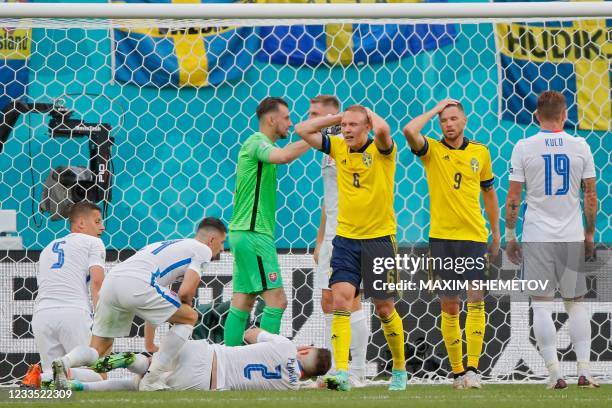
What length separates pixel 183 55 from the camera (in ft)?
29.7

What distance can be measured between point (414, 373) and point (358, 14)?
233 cm

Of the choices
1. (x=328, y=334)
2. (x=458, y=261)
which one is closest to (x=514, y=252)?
(x=458, y=261)

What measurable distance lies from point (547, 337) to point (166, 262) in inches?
84.7

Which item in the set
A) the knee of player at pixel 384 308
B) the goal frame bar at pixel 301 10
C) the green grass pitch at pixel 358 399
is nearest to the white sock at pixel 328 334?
the green grass pitch at pixel 358 399

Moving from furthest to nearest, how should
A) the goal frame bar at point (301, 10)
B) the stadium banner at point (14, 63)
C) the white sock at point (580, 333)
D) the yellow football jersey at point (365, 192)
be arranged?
the stadium banner at point (14, 63)
the goal frame bar at point (301, 10)
the white sock at point (580, 333)
the yellow football jersey at point (365, 192)

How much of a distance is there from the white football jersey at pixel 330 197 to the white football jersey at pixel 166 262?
3.05 feet

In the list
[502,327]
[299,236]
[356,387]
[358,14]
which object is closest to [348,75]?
[299,236]

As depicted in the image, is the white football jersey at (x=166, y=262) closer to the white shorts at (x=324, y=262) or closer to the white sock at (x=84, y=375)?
the white sock at (x=84, y=375)

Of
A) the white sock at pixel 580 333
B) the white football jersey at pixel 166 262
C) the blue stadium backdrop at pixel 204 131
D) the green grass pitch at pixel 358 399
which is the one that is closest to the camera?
the green grass pitch at pixel 358 399

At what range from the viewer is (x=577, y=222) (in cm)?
643

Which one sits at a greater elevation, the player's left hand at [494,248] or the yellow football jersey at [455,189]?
the yellow football jersey at [455,189]

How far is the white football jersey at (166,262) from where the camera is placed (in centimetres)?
624

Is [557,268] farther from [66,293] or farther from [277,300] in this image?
[66,293]

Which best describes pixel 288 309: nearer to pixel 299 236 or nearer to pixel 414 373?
pixel 414 373
